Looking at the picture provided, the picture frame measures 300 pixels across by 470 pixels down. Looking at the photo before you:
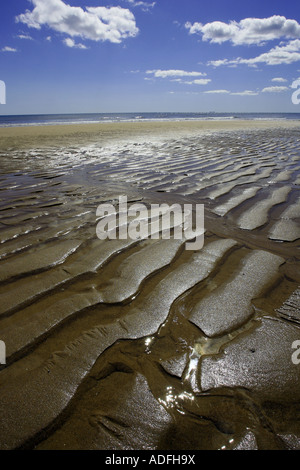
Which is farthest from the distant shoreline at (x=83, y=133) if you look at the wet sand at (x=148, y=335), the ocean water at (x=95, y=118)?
the ocean water at (x=95, y=118)

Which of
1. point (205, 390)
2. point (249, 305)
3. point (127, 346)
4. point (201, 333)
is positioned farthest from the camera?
point (249, 305)

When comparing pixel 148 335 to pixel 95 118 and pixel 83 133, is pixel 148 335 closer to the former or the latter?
pixel 83 133

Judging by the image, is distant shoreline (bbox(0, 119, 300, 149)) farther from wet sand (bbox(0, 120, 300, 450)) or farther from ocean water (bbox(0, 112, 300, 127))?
ocean water (bbox(0, 112, 300, 127))

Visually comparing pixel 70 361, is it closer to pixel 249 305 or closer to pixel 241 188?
pixel 249 305

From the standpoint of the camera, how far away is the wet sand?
122 cm

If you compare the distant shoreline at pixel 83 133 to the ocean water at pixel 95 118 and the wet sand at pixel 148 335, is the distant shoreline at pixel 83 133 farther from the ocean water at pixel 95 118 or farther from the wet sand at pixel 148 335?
the ocean water at pixel 95 118

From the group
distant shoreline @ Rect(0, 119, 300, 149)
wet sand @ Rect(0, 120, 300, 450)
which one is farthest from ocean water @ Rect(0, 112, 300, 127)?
wet sand @ Rect(0, 120, 300, 450)

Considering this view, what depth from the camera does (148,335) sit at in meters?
1.71

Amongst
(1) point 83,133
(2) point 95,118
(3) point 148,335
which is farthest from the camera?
(2) point 95,118

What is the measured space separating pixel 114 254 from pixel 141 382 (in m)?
1.38

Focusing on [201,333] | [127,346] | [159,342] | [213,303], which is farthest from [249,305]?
[127,346]

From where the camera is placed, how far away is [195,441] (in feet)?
3.82

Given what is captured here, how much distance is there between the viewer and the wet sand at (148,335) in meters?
1.22

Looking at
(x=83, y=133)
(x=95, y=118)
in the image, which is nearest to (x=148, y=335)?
(x=83, y=133)
